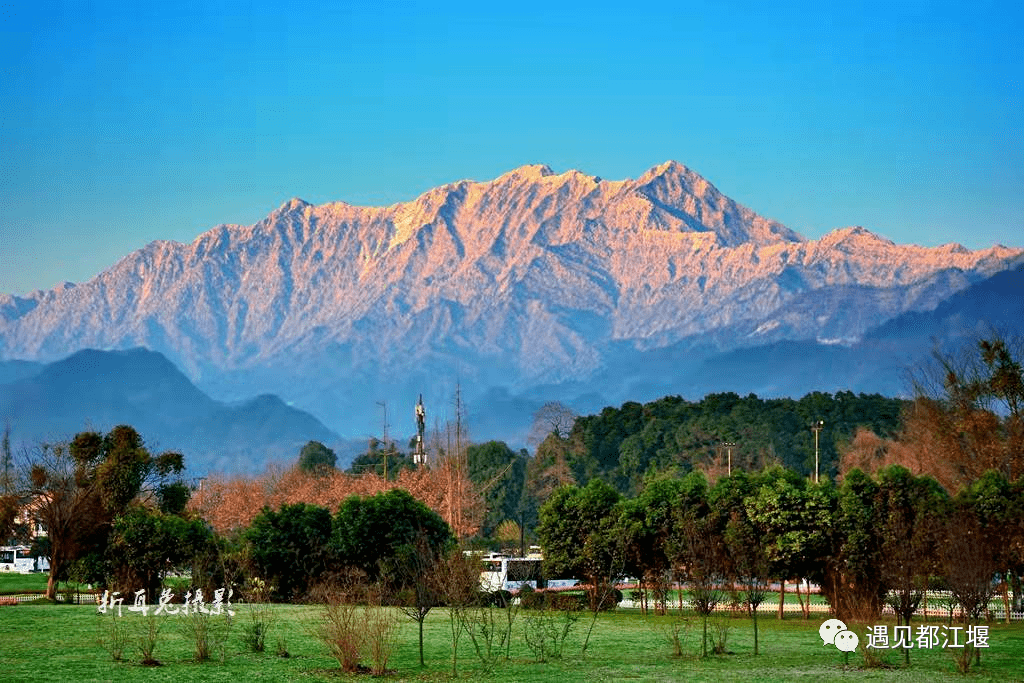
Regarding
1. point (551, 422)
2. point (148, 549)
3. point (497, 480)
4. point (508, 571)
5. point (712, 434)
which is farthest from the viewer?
point (551, 422)

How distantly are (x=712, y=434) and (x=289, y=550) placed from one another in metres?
57.8

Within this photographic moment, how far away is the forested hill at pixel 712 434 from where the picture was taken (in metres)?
97.0

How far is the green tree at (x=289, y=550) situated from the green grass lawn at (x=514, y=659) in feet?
33.1

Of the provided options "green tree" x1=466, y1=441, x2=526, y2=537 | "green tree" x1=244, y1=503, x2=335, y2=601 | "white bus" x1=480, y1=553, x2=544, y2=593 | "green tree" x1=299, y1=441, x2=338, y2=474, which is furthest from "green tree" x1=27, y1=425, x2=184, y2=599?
"green tree" x1=299, y1=441, x2=338, y2=474

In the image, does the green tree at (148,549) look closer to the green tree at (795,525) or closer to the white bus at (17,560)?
the green tree at (795,525)

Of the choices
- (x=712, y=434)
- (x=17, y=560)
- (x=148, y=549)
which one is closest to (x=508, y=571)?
(x=148, y=549)

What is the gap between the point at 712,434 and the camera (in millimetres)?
99625

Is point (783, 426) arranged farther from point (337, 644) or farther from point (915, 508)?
point (337, 644)

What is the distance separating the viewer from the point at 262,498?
2970 inches

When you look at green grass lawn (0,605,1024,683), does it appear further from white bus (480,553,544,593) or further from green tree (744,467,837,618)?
white bus (480,553,544,593)

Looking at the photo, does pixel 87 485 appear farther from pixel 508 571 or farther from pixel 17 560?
pixel 17 560

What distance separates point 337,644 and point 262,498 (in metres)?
51.8

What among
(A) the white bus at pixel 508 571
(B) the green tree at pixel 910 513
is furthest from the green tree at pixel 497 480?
(B) the green tree at pixel 910 513

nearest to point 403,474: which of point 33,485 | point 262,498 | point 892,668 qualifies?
point 262,498
